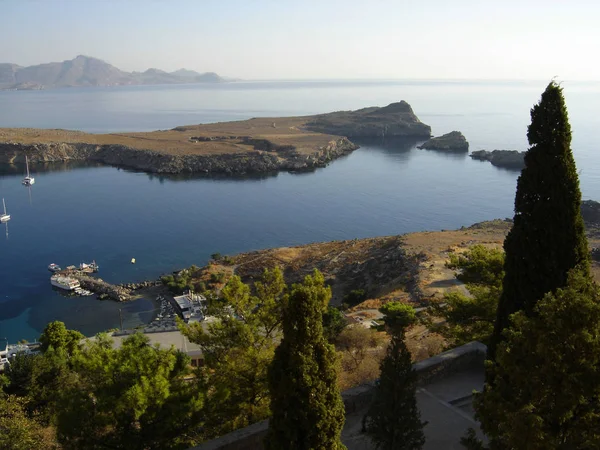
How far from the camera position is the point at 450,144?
105 metres

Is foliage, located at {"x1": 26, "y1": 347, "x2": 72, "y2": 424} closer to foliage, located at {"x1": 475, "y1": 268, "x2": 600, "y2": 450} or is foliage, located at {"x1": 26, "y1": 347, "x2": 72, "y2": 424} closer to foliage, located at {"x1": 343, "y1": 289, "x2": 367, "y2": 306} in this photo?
foliage, located at {"x1": 475, "y1": 268, "x2": 600, "y2": 450}

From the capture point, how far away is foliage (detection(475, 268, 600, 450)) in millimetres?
4941

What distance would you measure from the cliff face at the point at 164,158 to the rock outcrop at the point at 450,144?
28.5 meters

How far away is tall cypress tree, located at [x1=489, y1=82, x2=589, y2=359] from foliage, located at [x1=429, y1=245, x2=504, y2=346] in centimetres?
357

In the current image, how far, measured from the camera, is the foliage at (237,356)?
8945mm

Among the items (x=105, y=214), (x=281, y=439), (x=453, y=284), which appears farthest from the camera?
(x=105, y=214)

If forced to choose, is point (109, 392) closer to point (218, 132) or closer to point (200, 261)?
point (200, 261)

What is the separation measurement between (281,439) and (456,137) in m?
108

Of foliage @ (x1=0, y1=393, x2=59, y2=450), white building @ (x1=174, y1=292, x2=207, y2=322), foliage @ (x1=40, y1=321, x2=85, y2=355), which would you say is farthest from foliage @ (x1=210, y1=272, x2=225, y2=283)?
foliage @ (x1=0, y1=393, x2=59, y2=450)

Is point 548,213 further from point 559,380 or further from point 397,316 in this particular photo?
point 397,316

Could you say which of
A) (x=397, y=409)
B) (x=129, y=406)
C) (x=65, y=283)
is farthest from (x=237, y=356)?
(x=65, y=283)

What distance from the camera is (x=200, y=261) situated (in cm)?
4312

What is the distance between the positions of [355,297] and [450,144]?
8454 cm

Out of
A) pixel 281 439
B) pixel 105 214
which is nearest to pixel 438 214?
pixel 105 214
